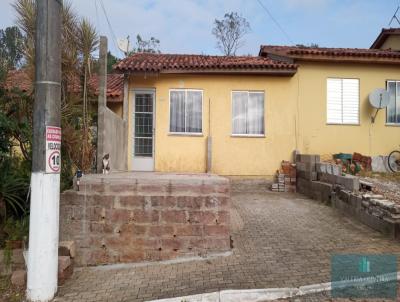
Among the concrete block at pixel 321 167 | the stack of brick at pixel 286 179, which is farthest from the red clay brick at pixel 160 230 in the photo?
the stack of brick at pixel 286 179

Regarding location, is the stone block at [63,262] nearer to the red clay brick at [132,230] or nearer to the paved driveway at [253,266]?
the paved driveway at [253,266]

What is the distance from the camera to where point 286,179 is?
37.3ft

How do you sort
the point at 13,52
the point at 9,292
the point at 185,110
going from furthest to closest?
the point at 185,110
the point at 13,52
the point at 9,292

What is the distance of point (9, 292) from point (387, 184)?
29.4 ft

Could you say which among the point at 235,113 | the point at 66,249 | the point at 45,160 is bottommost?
the point at 66,249

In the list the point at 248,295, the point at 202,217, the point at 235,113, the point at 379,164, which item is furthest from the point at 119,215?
the point at 379,164

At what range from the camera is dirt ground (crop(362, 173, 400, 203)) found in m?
8.27

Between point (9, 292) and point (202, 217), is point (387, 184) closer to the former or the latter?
point (202, 217)

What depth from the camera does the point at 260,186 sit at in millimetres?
11555

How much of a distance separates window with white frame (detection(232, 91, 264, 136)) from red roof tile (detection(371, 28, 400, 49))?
6.61m

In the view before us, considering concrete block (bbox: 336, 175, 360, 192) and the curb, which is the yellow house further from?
the curb

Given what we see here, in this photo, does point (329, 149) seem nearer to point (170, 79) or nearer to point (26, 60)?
point (170, 79)

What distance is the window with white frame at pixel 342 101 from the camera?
40.2ft

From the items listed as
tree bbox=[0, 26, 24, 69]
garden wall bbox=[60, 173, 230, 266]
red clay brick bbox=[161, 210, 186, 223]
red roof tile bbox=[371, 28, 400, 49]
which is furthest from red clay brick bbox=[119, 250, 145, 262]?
red roof tile bbox=[371, 28, 400, 49]
